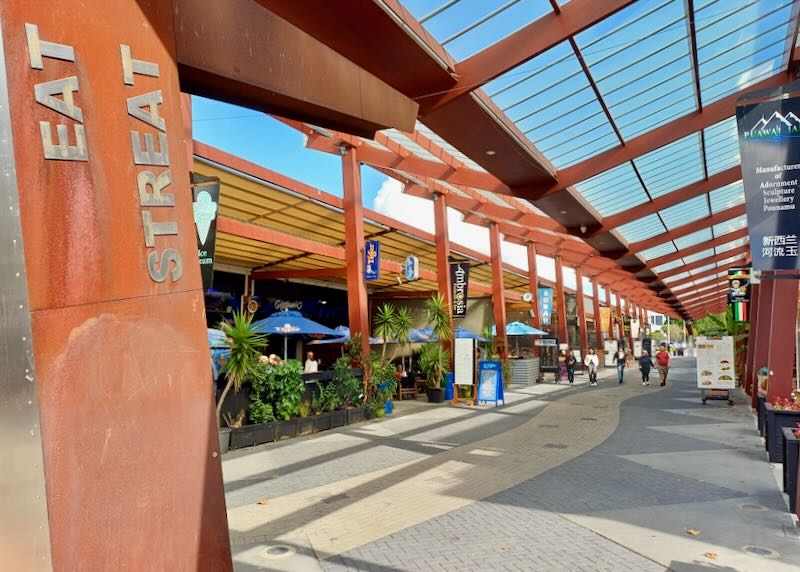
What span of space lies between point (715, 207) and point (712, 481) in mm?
17109

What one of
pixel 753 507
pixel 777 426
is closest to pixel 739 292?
→ pixel 777 426

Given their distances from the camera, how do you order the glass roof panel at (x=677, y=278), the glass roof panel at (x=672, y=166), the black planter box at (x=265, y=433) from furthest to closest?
the glass roof panel at (x=677, y=278), the glass roof panel at (x=672, y=166), the black planter box at (x=265, y=433)

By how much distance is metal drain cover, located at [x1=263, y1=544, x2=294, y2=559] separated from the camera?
473cm

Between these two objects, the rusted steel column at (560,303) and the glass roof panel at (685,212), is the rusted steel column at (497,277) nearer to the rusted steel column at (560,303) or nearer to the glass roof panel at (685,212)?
the glass roof panel at (685,212)

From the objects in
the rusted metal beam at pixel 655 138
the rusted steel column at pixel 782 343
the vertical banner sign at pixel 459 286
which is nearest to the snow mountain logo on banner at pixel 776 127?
the rusted steel column at pixel 782 343

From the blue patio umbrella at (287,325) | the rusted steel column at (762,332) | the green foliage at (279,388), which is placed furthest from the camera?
the blue patio umbrella at (287,325)

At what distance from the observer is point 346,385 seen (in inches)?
489

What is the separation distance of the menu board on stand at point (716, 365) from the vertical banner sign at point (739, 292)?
19.5 feet

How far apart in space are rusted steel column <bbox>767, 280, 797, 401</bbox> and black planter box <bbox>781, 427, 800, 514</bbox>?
4.34 meters

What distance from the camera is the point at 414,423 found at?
12625 mm

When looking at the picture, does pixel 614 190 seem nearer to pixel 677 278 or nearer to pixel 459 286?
pixel 459 286

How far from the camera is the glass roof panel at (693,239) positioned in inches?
1033

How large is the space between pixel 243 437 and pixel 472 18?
25.5 feet

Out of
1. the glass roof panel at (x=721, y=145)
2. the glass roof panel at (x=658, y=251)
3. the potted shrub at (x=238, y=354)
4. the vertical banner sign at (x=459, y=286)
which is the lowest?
the potted shrub at (x=238, y=354)
